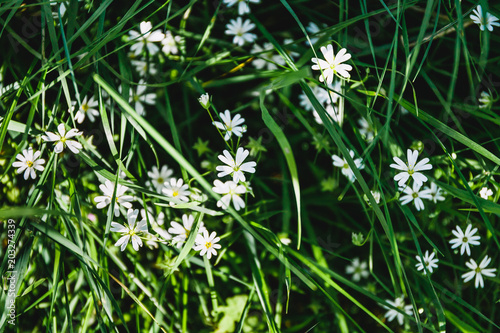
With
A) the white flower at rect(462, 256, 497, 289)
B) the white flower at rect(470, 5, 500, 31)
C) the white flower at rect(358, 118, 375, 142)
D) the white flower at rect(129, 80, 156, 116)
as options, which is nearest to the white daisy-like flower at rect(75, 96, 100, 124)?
the white flower at rect(129, 80, 156, 116)

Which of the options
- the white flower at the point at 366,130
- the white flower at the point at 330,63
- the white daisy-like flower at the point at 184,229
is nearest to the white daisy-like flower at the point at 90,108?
the white daisy-like flower at the point at 184,229

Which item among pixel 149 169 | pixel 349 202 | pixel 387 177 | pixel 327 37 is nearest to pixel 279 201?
pixel 349 202

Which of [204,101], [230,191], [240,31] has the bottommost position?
[230,191]

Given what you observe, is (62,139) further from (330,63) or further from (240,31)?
(330,63)

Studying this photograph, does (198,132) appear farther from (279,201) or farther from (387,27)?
(387,27)

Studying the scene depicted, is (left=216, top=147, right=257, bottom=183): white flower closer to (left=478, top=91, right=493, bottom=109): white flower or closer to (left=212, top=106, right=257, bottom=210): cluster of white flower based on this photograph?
(left=212, top=106, right=257, bottom=210): cluster of white flower

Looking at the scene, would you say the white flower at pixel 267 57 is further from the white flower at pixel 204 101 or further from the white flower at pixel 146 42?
the white flower at pixel 204 101

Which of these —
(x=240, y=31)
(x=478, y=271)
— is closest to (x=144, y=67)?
(x=240, y=31)
